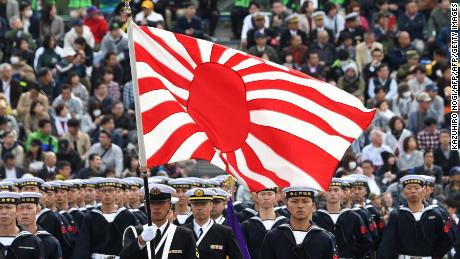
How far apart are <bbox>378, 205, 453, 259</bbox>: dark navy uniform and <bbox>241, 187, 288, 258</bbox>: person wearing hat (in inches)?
Answer: 63.1

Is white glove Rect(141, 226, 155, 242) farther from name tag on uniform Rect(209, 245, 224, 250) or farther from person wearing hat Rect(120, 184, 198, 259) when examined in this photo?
name tag on uniform Rect(209, 245, 224, 250)

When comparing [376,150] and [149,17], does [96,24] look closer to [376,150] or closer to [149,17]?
[149,17]

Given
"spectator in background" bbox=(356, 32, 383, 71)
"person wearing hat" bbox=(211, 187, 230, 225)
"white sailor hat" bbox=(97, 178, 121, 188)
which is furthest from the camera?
"spectator in background" bbox=(356, 32, 383, 71)

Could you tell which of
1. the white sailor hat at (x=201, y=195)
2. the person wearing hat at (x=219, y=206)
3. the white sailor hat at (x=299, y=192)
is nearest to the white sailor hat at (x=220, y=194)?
the person wearing hat at (x=219, y=206)

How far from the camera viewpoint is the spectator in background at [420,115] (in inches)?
1240

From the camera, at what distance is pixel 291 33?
35.0 meters

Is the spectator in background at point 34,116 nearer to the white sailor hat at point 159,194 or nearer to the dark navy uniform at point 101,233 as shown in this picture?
the dark navy uniform at point 101,233

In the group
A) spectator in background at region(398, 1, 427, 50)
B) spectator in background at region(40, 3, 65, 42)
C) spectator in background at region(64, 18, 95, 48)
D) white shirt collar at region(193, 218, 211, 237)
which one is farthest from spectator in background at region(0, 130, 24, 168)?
spectator in background at region(398, 1, 427, 50)

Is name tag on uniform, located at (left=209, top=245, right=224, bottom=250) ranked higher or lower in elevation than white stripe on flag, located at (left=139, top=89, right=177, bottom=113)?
lower

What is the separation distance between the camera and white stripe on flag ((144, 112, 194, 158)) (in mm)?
16109

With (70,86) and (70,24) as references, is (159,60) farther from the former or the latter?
(70,24)

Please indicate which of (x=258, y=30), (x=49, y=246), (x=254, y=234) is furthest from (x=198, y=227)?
(x=258, y=30)

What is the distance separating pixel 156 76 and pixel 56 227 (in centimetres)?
729

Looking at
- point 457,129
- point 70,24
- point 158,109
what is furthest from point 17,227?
point 70,24
